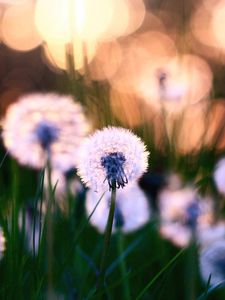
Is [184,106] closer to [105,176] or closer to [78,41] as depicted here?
[78,41]

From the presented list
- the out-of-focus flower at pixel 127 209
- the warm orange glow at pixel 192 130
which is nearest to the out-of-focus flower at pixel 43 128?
the out-of-focus flower at pixel 127 209

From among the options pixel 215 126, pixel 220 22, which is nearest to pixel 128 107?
pixel 215 126

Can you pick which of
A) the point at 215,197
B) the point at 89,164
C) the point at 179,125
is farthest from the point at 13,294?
the point at 179,125

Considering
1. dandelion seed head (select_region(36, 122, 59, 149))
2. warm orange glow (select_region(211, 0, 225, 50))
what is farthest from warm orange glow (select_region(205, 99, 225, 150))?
dandelion seed head (select_region(36, 122, 59, 149))

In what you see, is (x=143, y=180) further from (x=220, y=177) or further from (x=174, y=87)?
(x=220, y=177)

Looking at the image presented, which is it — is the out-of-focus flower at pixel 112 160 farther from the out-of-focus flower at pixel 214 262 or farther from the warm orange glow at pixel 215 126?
the warm orange glow at pixel 215 126

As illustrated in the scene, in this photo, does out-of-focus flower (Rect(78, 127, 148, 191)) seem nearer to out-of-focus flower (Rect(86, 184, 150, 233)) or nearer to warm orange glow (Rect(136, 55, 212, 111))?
out-of-focus flower (Rect(86, 184, 150, 233))
